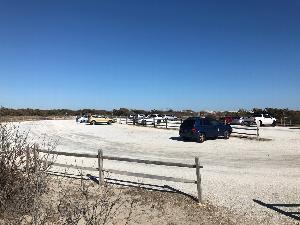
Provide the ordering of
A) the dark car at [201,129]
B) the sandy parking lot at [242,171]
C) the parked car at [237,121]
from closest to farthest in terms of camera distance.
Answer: the sandy parking lot at [242,171] < the dark car at [201,129] < the parked car at [237,121]

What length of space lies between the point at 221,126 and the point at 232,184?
57.3 ft

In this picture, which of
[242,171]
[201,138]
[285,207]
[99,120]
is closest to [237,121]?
[99,120]

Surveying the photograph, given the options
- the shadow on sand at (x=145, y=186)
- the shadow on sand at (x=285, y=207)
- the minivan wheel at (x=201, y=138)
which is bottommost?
the shadow on sand at (x=285, y=207)

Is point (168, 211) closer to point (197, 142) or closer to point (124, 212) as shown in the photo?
point (124, 212)

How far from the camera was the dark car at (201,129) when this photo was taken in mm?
29094

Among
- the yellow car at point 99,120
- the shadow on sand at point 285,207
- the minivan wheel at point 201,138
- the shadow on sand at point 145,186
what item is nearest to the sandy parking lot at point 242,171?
the shadow on sand at point 285,207

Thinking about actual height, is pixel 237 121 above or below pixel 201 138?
above

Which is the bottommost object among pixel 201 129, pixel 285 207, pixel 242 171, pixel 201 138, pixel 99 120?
pixel 285 207

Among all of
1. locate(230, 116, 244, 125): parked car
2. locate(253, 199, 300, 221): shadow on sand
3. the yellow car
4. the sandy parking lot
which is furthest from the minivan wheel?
the yellow car

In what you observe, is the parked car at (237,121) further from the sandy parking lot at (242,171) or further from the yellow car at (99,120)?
the sandy parking lot at (242,171)

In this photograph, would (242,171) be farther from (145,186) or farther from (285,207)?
(285,207)

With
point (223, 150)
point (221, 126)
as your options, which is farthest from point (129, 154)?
point (221, 126)

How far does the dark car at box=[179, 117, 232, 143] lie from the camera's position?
95.5 feet

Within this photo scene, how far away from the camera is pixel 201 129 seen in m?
29.3
